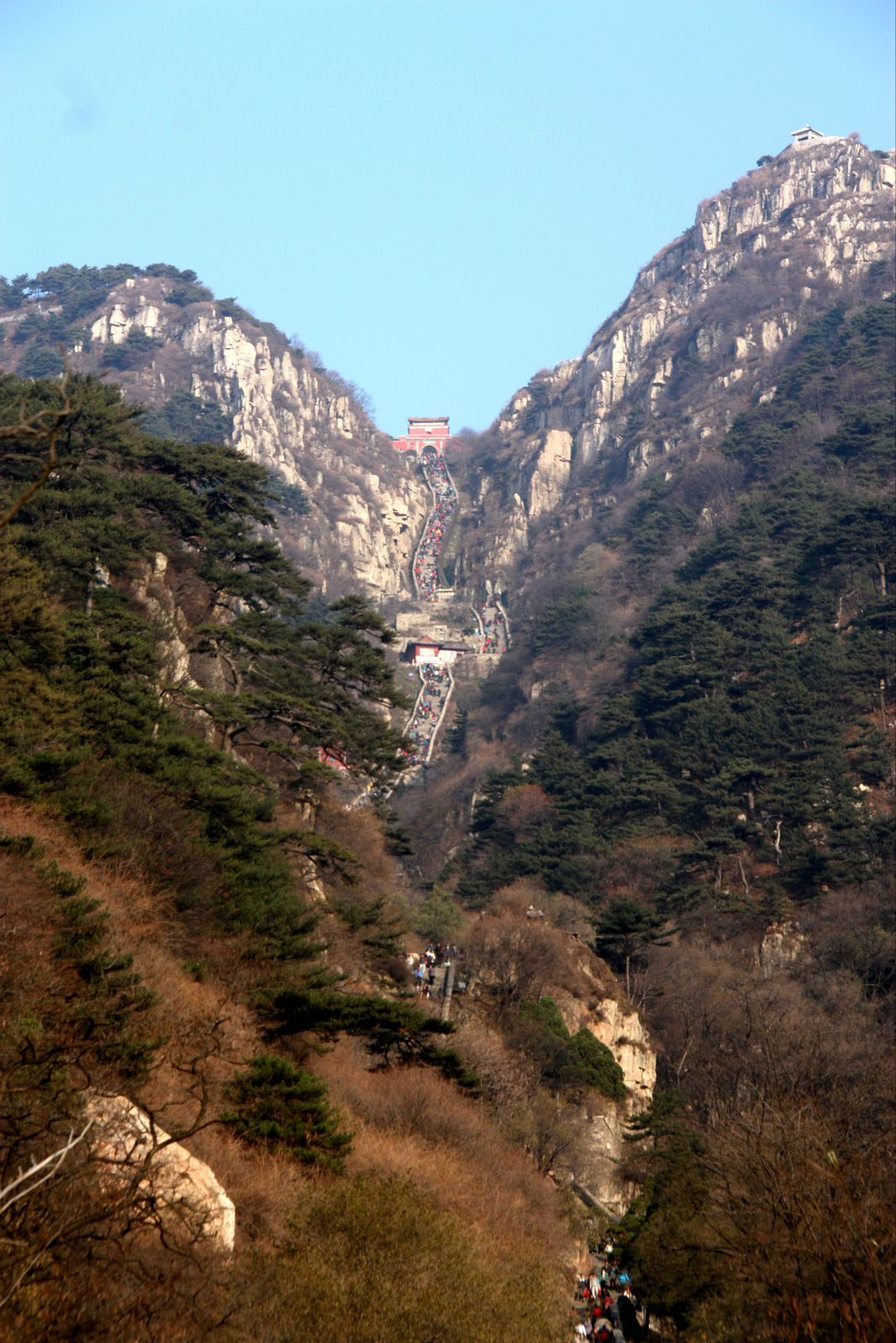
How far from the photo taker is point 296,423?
11288 cm

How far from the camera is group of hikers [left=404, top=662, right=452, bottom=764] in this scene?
72750 millimetres

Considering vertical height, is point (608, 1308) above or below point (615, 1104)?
above

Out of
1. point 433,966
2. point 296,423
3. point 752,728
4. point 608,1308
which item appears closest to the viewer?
point 608,1308

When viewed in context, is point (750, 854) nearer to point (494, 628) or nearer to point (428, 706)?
point (428, 706)

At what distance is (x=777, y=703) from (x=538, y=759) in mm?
10877

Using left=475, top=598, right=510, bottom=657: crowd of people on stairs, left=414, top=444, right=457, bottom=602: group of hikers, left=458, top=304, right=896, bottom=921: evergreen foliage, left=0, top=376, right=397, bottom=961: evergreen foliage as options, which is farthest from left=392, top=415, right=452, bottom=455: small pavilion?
left=0, top=376, right=397, bottom=961: evergreen foliage

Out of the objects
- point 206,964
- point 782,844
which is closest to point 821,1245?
point 206,964

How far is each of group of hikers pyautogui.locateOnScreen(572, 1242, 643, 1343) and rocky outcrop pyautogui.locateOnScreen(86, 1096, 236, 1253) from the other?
32.2 ft

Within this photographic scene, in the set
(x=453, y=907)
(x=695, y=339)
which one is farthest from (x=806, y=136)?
(x=453, y=907)

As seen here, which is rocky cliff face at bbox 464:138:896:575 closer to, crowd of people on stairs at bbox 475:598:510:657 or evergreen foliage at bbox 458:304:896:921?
crowd of people on stairs at bbox 475:598:510:657

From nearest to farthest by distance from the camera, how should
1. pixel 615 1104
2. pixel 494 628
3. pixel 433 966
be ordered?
1. pixel 615 1104
2. pixel 433 966
3. pixel 494 628

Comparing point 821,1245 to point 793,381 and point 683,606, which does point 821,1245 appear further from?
point 793,381

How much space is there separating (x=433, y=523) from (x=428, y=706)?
1594 inches

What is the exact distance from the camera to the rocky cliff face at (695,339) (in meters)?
100
